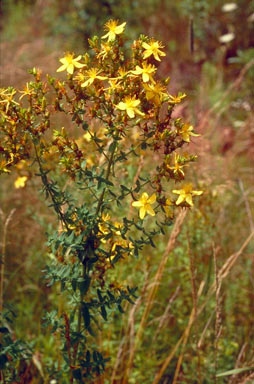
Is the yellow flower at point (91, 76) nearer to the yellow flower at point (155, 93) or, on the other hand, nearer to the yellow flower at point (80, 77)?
the yellow flower at point (80, 77)

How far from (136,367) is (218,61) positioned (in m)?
4.29

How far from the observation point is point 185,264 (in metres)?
2.59

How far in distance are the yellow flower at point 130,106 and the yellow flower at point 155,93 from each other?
51mm

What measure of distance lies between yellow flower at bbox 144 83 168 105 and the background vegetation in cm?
64

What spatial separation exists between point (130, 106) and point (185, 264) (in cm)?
138

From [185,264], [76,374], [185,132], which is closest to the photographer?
[185,132]

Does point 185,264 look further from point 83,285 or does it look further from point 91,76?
point 91,76

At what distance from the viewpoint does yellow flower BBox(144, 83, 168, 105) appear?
1.43 metres

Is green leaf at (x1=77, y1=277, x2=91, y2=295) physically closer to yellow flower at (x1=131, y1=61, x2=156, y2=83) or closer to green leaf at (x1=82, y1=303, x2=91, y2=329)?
green leaf at (x1=82, y1=303, x2=91, y2=329)

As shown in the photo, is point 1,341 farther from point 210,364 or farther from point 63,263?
point 210,364

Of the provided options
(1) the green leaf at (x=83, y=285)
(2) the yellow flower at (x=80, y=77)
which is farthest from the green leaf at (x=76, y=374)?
(2) the yellow flower at (x=80, y=77)

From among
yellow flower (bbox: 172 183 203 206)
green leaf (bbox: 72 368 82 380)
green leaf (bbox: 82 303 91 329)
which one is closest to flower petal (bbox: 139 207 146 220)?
yellow flower (bbox: 172 183 203 206)

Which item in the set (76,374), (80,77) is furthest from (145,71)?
(76,374)

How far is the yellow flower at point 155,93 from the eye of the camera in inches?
56.5
